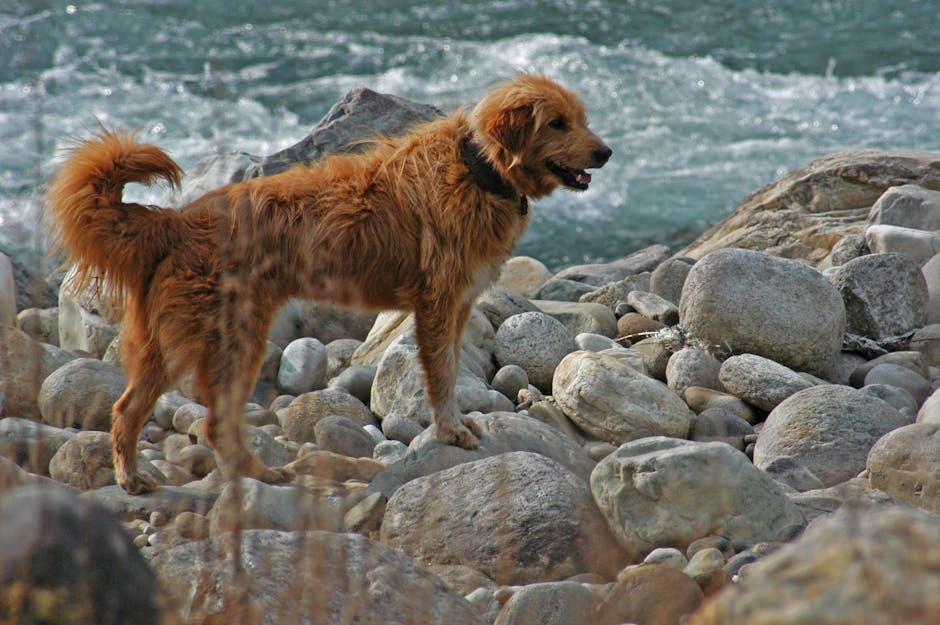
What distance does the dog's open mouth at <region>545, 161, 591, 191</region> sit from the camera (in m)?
5.93

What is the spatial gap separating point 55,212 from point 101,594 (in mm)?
2942

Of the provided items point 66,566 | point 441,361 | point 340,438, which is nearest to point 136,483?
point 340,438

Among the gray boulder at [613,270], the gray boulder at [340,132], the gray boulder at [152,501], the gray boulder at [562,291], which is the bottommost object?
the gray boulder at [613,270]

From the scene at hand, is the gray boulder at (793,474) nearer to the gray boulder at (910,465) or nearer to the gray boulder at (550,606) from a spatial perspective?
the gray boulder at (910,465)

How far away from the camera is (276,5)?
18.0 metres

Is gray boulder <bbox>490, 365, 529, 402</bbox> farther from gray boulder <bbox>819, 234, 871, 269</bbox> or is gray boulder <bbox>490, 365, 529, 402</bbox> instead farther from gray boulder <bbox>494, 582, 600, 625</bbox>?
gray boulder <bbox>494, 582, 600, 625</bbox>

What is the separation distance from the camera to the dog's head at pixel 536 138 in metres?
5.79

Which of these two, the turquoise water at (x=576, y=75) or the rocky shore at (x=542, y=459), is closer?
the rocky shore at (x=542, y=459)

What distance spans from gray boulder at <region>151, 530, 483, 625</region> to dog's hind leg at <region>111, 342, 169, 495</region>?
1.69 m

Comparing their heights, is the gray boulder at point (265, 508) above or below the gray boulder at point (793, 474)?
above

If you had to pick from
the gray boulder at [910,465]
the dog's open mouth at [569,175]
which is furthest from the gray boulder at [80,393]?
the gray boulder at [910,465]

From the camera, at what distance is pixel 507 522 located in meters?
4.64

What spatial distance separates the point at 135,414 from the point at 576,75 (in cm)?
1168

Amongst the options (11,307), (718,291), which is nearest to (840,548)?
(718,291)
